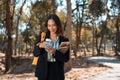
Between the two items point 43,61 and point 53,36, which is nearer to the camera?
point 43,61

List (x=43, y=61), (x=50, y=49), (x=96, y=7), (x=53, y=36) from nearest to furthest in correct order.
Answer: (x=50, y=49) < (x=43, y=61) < (x=53, y=36) < (x=96, y=7)

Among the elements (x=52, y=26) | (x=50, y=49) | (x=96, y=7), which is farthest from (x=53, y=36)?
(x=96, y=7)

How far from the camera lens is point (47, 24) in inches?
207

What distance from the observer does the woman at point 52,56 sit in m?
5.07

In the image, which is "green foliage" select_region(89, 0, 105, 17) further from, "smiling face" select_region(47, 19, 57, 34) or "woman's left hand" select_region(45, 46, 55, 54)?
"woman's left hand" select_region(45, 46, 55, 54)

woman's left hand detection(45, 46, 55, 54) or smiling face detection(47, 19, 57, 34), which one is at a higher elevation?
smiling face detection(47, 19, 57, 34)

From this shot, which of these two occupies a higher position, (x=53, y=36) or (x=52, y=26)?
(x=52, y=26)

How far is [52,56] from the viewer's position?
16.7ft

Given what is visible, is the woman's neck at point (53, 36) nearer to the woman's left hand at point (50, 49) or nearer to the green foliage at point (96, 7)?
the woman's left hand at point (50, 49)

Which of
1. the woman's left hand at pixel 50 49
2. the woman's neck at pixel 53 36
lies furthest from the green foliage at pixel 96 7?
the woman's left hand at pixel 50 49

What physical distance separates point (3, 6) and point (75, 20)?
20.4 metres

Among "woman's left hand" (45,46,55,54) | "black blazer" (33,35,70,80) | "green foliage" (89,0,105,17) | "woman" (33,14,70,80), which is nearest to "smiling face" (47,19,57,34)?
"woman" (33,14,70,80)

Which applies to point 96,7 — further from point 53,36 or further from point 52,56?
point 52,56

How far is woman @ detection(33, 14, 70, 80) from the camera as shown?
5072 mm
